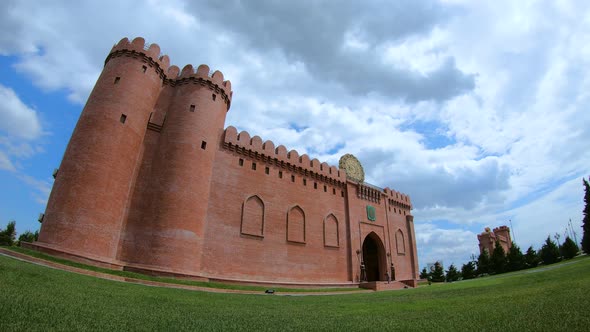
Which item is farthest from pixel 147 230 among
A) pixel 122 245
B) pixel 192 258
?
pixel 192 258

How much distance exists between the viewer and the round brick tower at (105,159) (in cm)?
1470

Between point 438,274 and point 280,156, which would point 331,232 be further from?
point 438,274

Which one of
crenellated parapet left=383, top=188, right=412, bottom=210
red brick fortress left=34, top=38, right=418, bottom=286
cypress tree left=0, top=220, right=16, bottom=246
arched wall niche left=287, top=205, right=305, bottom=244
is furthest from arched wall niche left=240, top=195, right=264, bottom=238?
cypress tree left=0, top=220, right=16, bottom=246

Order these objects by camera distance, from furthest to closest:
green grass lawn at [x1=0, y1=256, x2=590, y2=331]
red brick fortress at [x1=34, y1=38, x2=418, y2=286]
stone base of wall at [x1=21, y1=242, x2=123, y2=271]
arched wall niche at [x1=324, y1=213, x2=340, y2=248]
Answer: arched wall niche at [x1=324, y1=213, x2=340, y2=248] → red brick fortress at [x1=34, y1=38, x2=418, y2=286] → stone base of wall at [x1=21, y1=242, x2=123, y2=271] → green grass lawn at [x1=0, y1=256, x2=590, y2=331]

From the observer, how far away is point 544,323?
15.8ft

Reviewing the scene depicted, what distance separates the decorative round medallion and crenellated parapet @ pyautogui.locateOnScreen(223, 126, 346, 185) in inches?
43.8

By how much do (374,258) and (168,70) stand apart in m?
24.3

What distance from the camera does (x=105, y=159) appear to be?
16312 mm

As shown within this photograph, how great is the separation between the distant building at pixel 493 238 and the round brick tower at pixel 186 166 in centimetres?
5194

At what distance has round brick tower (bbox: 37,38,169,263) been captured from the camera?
14.7 metres

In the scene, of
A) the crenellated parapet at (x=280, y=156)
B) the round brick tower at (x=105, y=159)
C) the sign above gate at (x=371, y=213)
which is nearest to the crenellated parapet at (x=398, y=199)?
the sign above gate at (x=371, y=213)

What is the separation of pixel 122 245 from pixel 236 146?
29.6 feet

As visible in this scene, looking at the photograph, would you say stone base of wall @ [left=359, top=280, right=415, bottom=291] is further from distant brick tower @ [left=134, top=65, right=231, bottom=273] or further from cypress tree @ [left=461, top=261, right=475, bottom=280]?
cypress tree @ [left=461, top=261, right=475, bottom=280]

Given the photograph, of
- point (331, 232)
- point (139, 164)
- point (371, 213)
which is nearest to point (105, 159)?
point (139, 164)
